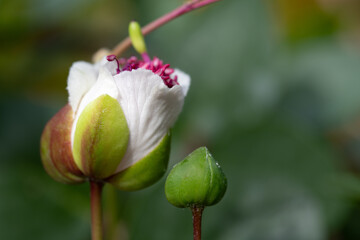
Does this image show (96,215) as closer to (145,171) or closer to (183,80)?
(145,171)

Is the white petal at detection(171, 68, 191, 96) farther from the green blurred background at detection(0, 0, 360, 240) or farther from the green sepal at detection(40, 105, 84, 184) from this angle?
the green blurred background at detection(0, 0, 360, 240)

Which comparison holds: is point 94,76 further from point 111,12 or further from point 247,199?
point 111,12

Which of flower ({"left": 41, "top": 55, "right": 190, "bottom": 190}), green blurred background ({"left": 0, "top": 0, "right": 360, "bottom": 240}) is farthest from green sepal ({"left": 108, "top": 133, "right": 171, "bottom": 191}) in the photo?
green blurred background ({"left": 0, "top": 0, "right": 360, "bottom": 240})

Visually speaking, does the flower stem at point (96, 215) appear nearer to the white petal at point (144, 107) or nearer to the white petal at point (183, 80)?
the white petal at point (144, 107)

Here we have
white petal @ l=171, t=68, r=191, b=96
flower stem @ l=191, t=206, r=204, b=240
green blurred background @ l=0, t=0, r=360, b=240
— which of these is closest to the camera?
flower stem @ l=191, t=206, r=204, b=240

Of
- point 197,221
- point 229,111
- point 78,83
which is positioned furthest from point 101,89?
point 229,111

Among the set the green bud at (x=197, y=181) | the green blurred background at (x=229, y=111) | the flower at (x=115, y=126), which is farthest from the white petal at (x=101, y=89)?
the green blurred background at (x=229, y=111)
